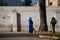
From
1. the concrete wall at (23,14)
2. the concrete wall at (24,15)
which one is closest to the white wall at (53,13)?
the concrete wall at (24,15)

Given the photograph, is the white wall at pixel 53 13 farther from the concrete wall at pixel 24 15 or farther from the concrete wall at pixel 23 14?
the concrete wall at pixel 23 14

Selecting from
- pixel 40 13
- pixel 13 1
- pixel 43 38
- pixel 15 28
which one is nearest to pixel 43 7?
pixel 40 13

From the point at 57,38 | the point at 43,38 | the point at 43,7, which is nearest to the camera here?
the point at 57,38

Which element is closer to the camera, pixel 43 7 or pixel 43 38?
pixel 43 38

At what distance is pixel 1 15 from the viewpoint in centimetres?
2877

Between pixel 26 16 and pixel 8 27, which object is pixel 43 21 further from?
pixel 8 27

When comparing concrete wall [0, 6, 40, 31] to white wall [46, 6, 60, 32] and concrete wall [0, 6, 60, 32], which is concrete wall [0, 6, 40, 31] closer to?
concrete wall [0, 6, 60, 32]

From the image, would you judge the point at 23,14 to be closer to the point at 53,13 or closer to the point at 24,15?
the point at 24,15

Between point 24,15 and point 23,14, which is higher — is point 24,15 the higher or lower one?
the lower one

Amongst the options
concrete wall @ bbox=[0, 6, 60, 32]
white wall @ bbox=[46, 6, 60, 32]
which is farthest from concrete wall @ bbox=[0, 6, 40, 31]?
white wall @ bbox=[46, 6, 60, 32]

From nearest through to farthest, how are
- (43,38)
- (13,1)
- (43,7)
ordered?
(43,38) → (43,7) → (13,1)

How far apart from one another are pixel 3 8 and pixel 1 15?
829 millimetres

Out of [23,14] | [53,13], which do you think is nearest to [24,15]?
[23,14]

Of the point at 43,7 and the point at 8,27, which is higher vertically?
the point at 43,7
